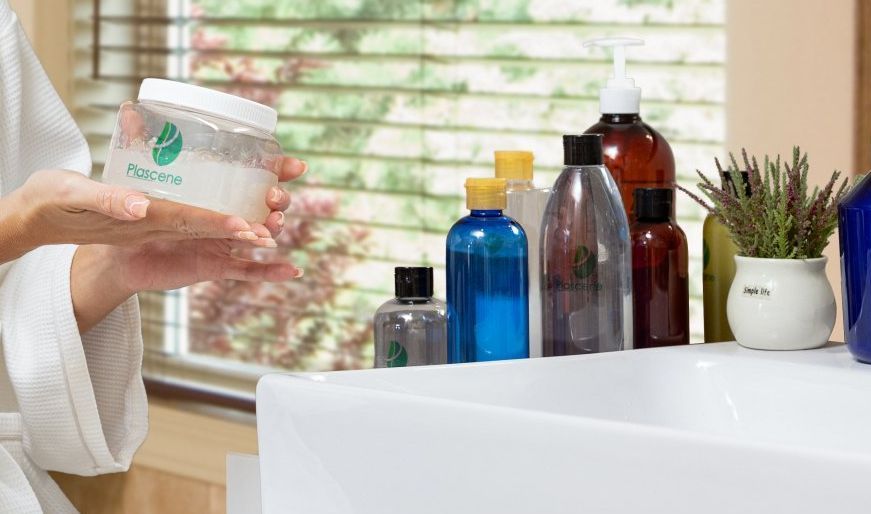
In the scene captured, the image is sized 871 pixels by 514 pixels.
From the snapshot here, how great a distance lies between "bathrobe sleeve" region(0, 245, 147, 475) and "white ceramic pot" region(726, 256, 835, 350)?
0.63m

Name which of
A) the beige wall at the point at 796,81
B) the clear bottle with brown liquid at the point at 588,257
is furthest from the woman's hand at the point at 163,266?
the beige wall at the point at 796,81

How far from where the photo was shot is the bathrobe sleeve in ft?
3.40

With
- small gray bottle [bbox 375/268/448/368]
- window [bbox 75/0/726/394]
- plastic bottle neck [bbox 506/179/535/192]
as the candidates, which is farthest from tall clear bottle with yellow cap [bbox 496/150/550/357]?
window [bbox 75/0/726/394]

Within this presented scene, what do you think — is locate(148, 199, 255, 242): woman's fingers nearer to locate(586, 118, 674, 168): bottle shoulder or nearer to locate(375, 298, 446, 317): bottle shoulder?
locate(375, 298, 446, 317): bottle shoulder

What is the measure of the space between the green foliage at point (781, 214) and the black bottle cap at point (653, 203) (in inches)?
1.8

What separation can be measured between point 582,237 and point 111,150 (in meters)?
0.37

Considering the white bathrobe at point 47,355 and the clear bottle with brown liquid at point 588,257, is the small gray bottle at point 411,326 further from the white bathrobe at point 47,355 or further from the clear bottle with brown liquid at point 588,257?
the white bathrobe at point 47,355

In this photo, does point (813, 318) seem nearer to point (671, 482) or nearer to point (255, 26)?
point (671, 482)

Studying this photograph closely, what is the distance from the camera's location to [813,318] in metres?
0.81

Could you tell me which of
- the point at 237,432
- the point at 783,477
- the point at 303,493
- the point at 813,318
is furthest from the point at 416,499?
the point at 237,432

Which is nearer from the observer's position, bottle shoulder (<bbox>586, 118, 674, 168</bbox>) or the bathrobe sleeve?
bottle shoulder (<bbox>586, 118, 674, 168</bbox>)

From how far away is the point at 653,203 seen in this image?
33.8 inches

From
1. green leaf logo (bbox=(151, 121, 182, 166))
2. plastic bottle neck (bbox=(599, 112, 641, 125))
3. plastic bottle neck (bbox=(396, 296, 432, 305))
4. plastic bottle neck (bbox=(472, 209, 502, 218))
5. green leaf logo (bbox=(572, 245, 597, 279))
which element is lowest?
plastic bottle neck (bbox=(396, 296, 432, 305))

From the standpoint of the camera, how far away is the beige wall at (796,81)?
3.75ft
